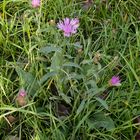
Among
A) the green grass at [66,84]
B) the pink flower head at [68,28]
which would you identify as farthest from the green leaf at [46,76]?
the pink flower head at [68,28]

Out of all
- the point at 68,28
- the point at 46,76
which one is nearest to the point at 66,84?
the point at 46,76

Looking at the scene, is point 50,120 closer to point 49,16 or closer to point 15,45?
point 15,45

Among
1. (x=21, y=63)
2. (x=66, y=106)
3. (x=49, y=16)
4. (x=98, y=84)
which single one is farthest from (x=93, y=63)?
(x=49, y=16)

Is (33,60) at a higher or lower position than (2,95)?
higher

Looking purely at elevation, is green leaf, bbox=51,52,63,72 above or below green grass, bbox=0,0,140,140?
above

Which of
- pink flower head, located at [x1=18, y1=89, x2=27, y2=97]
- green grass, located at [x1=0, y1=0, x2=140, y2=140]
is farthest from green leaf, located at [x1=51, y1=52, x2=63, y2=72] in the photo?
pink flower head, located at [x1=18, y1=89, x2=27, y2=97]

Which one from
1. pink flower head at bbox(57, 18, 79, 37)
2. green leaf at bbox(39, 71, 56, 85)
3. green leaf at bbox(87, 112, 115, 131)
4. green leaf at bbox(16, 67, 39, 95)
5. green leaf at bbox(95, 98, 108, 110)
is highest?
pink flower head at bbox(57, 18, 79, 37)

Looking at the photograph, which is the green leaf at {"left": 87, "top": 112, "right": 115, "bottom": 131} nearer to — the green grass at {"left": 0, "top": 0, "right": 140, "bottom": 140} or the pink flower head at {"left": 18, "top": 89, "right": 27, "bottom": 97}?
the green grass at {"left": 0, "top": 0, "right": 140, "bottom": 140}

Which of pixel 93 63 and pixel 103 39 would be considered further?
pixel 103 39
